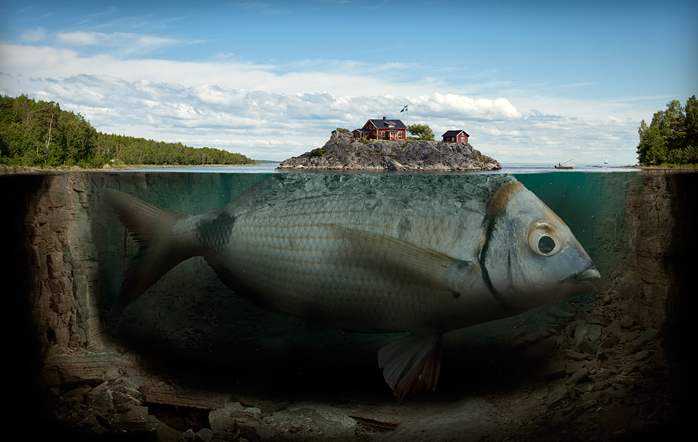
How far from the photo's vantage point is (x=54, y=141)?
11.9 ft

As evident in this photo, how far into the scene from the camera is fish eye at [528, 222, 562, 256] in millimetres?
2135

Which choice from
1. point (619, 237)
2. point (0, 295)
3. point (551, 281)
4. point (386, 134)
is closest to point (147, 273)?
point (0, 295)

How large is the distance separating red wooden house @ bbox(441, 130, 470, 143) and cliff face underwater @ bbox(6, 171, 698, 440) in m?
0.87

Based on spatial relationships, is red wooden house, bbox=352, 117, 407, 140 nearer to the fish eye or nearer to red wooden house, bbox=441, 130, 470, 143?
red wooden house, bbox=441, 130, 470, 143

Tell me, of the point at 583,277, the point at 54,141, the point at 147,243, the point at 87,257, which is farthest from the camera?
the point at 54,141

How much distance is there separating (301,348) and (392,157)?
261 inches

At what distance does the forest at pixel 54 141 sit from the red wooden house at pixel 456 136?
3.00 m

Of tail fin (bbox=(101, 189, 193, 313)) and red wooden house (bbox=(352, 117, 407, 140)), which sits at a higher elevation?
red wooden house (bbox=(352, 117, 407, 140))

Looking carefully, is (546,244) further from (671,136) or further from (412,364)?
(671,136)

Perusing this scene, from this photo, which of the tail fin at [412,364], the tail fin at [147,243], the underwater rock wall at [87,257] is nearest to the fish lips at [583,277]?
the tail fin at [412,364]

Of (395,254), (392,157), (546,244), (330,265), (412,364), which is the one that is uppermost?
(392,157)

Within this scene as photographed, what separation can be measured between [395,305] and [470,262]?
0.49 metres

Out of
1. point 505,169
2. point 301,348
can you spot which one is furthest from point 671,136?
point 301,348

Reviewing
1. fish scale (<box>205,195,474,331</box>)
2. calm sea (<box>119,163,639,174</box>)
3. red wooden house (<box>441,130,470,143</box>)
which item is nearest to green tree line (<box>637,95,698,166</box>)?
calm sea (<box>119,163,639,174</box>)
